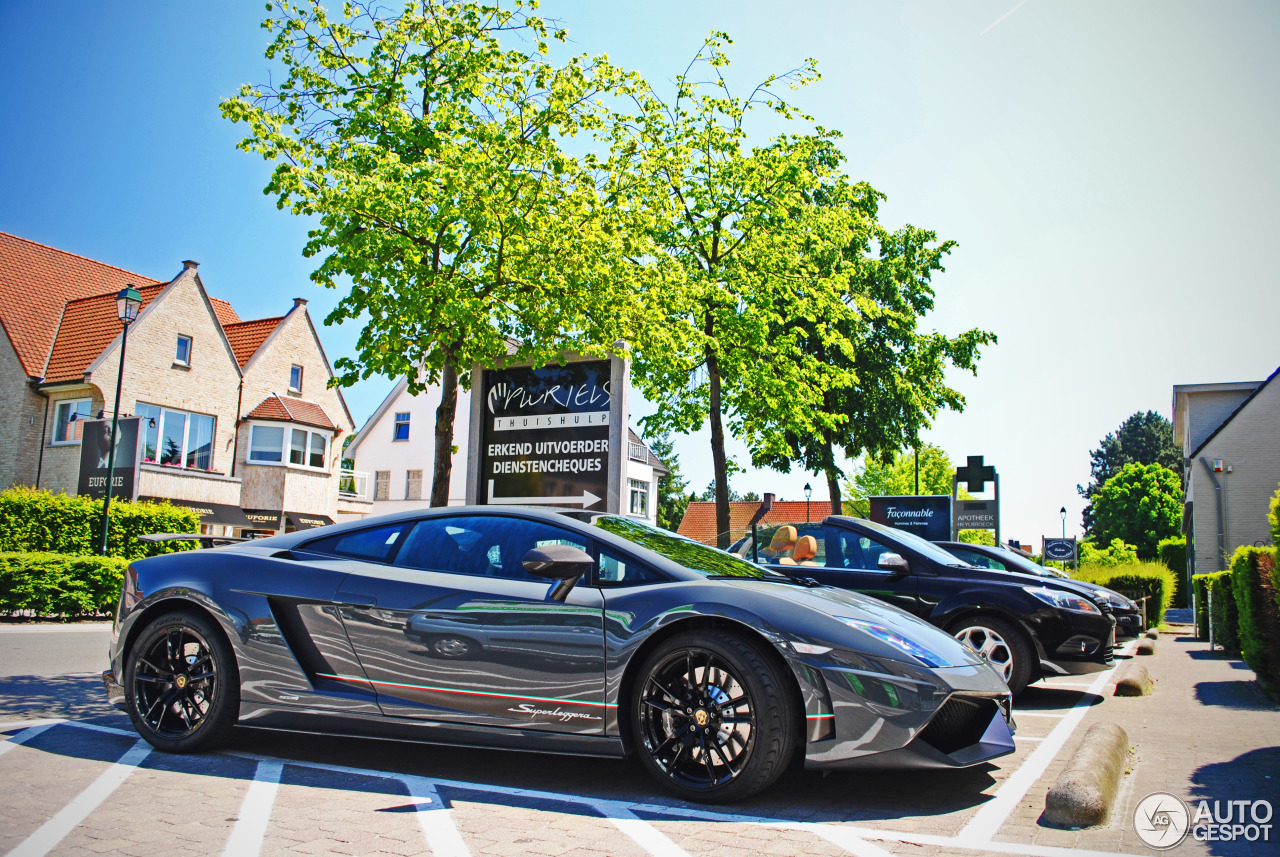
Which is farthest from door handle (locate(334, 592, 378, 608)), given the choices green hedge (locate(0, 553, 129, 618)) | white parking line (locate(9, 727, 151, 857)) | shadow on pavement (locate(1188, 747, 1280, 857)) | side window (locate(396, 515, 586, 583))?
green hedge (locate(0, 553, 129, 618))

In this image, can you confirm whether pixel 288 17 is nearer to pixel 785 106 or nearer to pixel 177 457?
pixel 785 106

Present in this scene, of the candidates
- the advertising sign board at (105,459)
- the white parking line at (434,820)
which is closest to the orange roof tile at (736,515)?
the advertising sign board at (105,459)

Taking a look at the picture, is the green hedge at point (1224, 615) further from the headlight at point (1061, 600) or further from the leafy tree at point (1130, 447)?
the leafy tree at point (1130, 447)

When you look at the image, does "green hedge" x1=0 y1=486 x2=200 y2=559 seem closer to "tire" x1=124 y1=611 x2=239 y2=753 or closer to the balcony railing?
"tire" x1=124 y1=611 x2=239 y2=753

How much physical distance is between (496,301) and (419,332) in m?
0.94

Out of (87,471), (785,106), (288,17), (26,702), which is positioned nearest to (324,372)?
(87,471)

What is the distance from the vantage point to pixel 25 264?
1272 inches

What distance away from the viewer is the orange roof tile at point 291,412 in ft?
113

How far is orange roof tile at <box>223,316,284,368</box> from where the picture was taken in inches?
1407

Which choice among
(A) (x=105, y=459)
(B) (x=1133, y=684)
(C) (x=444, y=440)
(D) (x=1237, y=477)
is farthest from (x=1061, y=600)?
(D) (x=1237, y=477)

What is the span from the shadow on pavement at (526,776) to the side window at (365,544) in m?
1.09

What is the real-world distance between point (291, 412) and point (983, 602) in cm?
3173

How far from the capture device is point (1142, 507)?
8038 cm

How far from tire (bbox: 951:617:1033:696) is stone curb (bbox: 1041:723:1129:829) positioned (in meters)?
3.66
